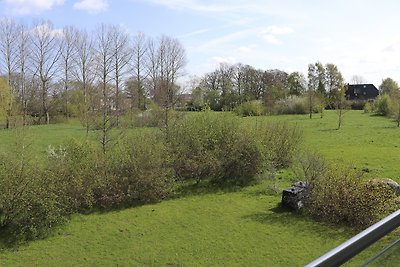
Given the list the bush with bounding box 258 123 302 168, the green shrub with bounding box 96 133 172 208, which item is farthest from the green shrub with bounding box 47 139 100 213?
the bush with bounding box 258 123 302 168

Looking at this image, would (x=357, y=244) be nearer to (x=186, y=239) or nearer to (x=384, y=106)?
(x=186, y=239)

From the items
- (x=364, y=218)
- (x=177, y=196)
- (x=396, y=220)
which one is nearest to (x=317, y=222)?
(x=364, y=218)

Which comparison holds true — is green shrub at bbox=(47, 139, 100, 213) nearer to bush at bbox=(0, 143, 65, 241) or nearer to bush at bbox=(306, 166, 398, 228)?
bush at bbox=(0, 143, 65, 241)

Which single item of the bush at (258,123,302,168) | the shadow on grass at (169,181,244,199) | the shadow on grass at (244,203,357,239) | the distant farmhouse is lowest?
the shadow on grass at (244,203,357,239)

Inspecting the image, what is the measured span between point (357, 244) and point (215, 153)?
14771 millimetres

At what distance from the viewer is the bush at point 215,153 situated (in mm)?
16281

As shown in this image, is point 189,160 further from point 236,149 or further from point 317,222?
point 317,222

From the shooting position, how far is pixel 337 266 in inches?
64.0

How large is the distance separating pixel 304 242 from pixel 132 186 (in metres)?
6.35

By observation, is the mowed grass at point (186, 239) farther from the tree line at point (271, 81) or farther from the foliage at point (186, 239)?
the tree line at point (271, 81)

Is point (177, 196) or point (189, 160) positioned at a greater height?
point (189, 160)

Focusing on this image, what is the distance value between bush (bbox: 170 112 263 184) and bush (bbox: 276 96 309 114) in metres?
36.8

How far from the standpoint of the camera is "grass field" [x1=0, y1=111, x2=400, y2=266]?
9.88 m

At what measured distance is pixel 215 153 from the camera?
16.5 meters
